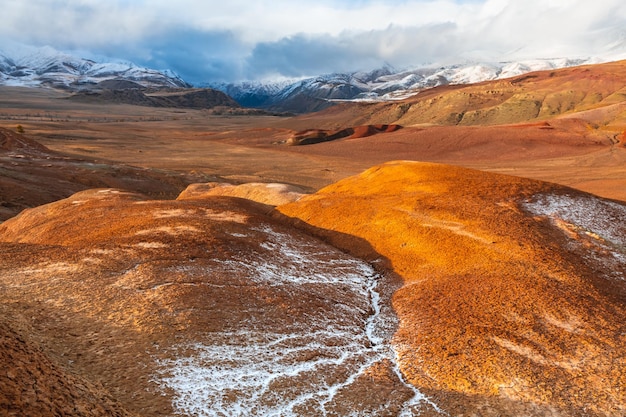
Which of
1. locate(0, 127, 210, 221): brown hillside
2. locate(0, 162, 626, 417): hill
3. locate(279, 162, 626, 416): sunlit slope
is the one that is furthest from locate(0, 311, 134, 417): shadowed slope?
locate(0, 127, 210, 221): brown hillside

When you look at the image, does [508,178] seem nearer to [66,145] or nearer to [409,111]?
[66,145]

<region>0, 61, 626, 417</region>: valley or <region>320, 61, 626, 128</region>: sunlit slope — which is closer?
<region>0, 61, 626, 417</region>: valley

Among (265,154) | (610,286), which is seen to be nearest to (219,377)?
(610,286)

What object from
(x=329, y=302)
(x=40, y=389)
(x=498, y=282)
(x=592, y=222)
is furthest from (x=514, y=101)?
(x=40, y=389)

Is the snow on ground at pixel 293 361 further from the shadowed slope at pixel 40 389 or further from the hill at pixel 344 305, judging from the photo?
the shadowed slope at pixel 40 389

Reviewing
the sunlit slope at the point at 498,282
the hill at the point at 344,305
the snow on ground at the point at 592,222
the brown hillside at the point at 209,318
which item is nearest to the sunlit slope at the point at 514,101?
the snow on ground at the point at 592,222

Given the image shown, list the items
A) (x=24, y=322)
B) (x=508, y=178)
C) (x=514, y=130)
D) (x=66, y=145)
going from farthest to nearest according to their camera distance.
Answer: (x=514, y=130) → (x=66, y=145) → (x=508, y=178) → (x=24, y=322)

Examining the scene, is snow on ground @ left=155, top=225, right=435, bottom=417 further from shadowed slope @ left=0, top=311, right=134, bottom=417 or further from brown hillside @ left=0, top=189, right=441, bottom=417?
shadowed slope @ left=0, top=311, right=134, bottom=417

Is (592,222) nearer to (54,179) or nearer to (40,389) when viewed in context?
(40,389)
